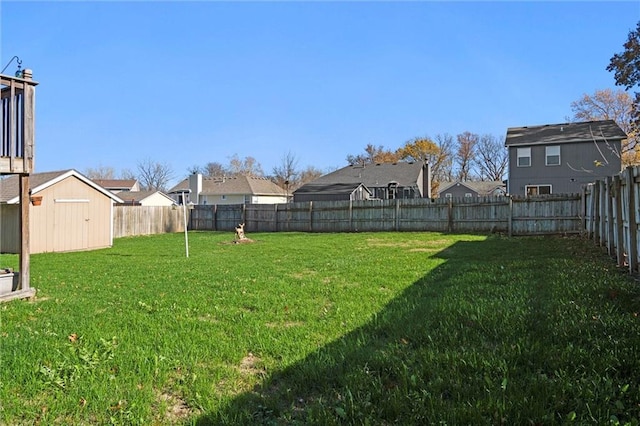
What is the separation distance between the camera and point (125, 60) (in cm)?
1293

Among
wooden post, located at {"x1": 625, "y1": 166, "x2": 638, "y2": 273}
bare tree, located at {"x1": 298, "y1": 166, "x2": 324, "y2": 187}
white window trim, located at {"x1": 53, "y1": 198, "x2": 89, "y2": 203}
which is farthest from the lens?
bare tree, located at {"x1": 298, "y1": 166, "x2": 324, "y2": 187}

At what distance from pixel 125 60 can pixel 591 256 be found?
43.1 ft

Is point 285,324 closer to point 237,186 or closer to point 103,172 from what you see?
point 237,186

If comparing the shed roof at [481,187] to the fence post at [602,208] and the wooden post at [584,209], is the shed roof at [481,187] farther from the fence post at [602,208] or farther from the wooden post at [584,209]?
the fence post at [602,208]

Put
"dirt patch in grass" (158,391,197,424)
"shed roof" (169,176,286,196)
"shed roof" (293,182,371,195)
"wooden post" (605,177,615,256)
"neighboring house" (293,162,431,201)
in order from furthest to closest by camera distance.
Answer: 1. "shed roof" (169,176,286,196)
2. "neighboring house" (293,162,431,201)
3. "shed roof" (293,182,371,195)
4. "wooden post" (605,177,615,256)
5. "dirt patch in grass" (158,391,197,424)

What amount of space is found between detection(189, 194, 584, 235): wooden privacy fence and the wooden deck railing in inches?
550

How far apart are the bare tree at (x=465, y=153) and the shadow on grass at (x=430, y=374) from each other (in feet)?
183

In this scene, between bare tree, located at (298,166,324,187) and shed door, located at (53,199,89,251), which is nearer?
shed door, located at (53,199,89,251)

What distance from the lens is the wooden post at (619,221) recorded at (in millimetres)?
6223

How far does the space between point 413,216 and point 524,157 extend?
8650 mm

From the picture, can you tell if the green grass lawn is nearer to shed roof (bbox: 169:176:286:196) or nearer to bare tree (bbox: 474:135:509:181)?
shed roof (bbox: 169:176:286:196)

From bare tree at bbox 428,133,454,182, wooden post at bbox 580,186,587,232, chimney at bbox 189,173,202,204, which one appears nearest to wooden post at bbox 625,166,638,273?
wooden post at bbox 580,186,587,232

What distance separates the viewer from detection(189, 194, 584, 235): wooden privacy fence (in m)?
16.0

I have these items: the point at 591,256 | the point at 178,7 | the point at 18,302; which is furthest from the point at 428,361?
the point at 178,7
